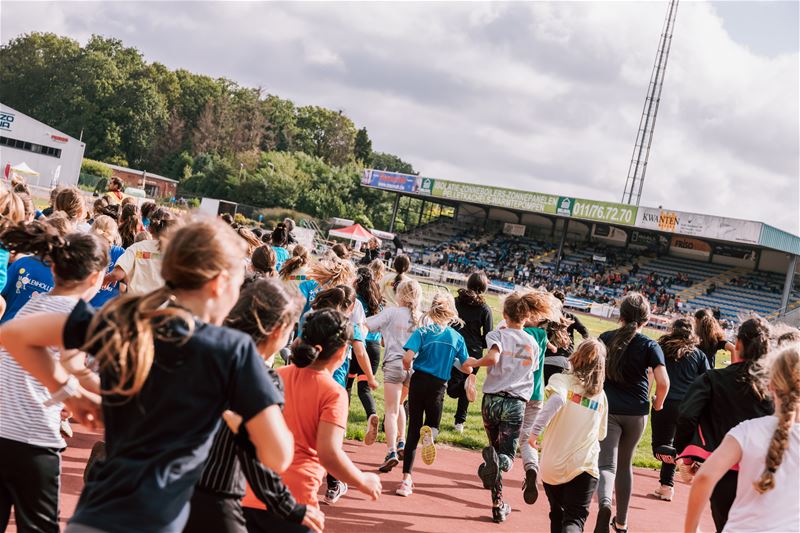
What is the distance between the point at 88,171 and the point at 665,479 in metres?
76.1

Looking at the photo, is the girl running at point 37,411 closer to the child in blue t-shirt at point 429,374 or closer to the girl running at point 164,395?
the girl running at point 164,395

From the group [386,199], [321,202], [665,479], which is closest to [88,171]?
[321,202]

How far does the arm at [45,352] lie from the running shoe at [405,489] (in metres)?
4.68

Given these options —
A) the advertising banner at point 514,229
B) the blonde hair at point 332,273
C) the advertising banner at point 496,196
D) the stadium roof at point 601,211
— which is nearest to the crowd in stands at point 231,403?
the blonde hair at point 332,273

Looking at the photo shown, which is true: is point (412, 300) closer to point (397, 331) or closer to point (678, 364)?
point (397, 331)

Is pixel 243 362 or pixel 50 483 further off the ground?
pixel 243 362

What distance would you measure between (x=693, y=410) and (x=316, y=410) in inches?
109

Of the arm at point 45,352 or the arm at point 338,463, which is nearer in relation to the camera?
the arm at point 45,352

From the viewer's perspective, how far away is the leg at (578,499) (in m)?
5.16

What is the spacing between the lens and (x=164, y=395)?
2268mm

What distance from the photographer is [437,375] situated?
701cm

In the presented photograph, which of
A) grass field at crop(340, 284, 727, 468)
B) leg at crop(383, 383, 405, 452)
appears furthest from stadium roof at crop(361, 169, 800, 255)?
leg at crop(383, 383, 405, 452)

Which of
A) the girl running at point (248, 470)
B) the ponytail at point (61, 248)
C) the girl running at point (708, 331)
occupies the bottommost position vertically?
the girl running at point (248, 470)

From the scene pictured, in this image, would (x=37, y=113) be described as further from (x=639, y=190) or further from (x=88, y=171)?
(x=639, y=190)
